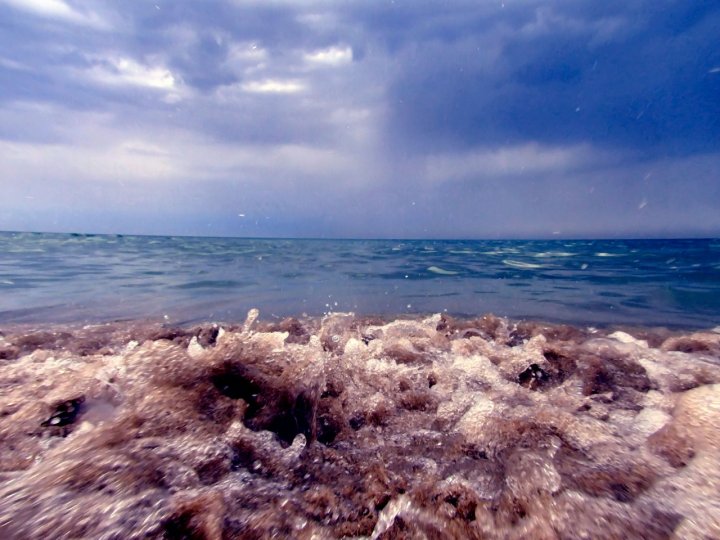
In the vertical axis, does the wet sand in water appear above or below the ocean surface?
above

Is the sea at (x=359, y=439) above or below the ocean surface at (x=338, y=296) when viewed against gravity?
above

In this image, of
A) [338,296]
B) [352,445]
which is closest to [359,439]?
[352,445]

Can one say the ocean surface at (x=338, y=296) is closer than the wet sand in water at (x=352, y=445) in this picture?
No

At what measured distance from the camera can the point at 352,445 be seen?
2.53m

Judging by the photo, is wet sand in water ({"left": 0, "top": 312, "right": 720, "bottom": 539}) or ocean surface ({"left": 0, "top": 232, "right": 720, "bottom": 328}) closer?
wet sand in water ({"left": 0, "top": 312, "right": 720, "bottom": 539})

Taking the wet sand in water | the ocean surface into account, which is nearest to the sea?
the wet sand in water

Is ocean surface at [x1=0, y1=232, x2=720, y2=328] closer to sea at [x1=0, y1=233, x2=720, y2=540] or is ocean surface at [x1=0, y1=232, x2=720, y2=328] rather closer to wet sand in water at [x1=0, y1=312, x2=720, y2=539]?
sea at [x1=0, y1=233, x2=720, y2=540]

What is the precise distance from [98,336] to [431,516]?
589cm

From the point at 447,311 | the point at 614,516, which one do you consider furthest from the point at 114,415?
the point at 447,311

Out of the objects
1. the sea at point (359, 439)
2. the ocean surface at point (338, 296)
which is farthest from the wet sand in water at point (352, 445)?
the ocean surface at point (338, 296)

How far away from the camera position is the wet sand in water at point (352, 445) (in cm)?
154

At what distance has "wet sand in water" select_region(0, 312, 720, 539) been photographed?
60.7 inches

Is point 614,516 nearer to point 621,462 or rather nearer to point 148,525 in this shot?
point 621,462

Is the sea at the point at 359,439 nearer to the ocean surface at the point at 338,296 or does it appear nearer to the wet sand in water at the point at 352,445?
the wet sand in water at the point at 352,445
